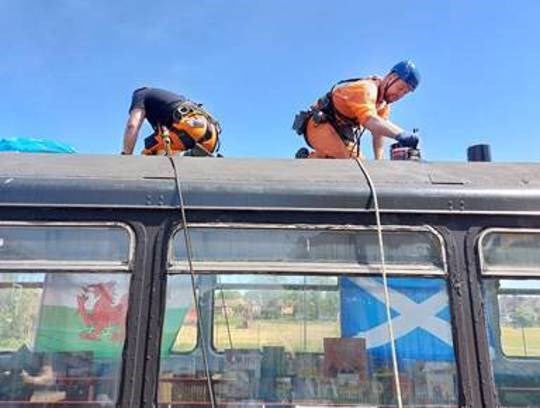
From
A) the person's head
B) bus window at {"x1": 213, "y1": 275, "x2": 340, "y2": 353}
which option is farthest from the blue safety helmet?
bus window at {"x1": 213, "y1": 275, "x2": 340, "y2": 353}

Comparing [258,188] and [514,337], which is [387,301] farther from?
[258,188]

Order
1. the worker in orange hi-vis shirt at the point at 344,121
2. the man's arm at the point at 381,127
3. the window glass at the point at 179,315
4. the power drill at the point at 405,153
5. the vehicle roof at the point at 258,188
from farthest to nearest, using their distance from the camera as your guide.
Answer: the worker in orange hi-vis shirt at the point at 344,121, the man's arm at the point at 381,127, the power drill at the point at 405,153, the vehicle roof at the point at 258,188, the window glass at the point at 179,315

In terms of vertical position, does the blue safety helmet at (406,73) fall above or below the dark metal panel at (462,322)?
above

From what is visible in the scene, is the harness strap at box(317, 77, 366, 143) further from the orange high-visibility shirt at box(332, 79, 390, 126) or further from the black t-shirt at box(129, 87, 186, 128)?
the black t-shirt at box(129, 87, 186, 128)

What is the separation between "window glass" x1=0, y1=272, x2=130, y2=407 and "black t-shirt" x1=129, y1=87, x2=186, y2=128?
1.74m

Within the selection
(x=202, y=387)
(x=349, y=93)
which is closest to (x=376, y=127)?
(x=349, y=93)

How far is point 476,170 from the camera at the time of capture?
3062 mm

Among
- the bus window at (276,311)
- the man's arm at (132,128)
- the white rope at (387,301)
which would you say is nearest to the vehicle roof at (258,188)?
the white rope at (387,301)

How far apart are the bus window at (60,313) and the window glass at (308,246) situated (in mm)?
338

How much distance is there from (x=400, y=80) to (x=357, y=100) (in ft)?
1.59

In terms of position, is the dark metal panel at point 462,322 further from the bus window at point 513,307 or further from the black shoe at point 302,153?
the black shoe at point 302,153

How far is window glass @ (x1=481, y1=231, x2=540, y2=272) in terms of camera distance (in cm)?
264

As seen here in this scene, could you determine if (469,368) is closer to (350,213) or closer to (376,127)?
(350,213)

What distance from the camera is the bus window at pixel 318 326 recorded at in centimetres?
255
